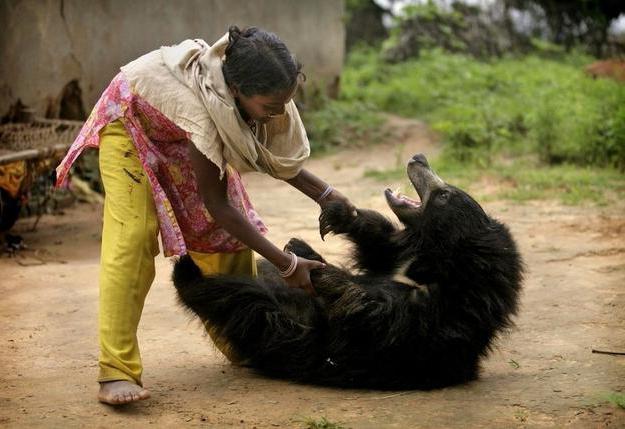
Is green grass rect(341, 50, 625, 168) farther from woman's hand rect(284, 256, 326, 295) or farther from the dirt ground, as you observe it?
woman's hand rect(284, 256, 326, 295)

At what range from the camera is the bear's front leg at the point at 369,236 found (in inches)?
163

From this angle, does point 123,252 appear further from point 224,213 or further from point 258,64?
point 258,64

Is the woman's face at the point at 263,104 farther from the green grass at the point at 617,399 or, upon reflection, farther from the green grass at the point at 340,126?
the green grass at the point at 340,126

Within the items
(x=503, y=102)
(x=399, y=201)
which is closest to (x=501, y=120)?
(x=503, y=102)

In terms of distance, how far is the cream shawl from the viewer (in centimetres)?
325

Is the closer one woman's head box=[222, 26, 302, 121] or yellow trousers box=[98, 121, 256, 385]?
woman's head box=[222, 26, 302, 121]

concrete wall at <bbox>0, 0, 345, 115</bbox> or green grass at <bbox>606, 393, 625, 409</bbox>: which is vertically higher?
concrete wall at <bbox>0, 0, 345, 115</bbox>

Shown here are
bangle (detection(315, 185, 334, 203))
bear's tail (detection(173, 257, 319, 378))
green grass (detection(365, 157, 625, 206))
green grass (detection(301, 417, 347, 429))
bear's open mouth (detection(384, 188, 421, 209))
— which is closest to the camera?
green grass (detection(301, 417, 347, 429))

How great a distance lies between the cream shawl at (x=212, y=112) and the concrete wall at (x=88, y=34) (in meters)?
4.10

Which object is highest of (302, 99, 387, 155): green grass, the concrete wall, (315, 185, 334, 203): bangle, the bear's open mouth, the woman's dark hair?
the woman's dark hair

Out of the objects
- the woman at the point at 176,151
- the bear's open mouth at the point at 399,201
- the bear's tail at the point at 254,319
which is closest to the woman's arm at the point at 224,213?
the woman at the point at 176,151

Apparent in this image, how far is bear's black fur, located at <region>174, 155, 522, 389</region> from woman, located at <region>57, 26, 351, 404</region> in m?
0.32

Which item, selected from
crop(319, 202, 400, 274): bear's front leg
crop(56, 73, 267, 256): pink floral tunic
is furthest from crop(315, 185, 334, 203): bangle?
crop(56, 73, 267, 256): pink floral tunic

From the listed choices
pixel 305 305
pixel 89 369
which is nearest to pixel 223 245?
pixel 305 305
